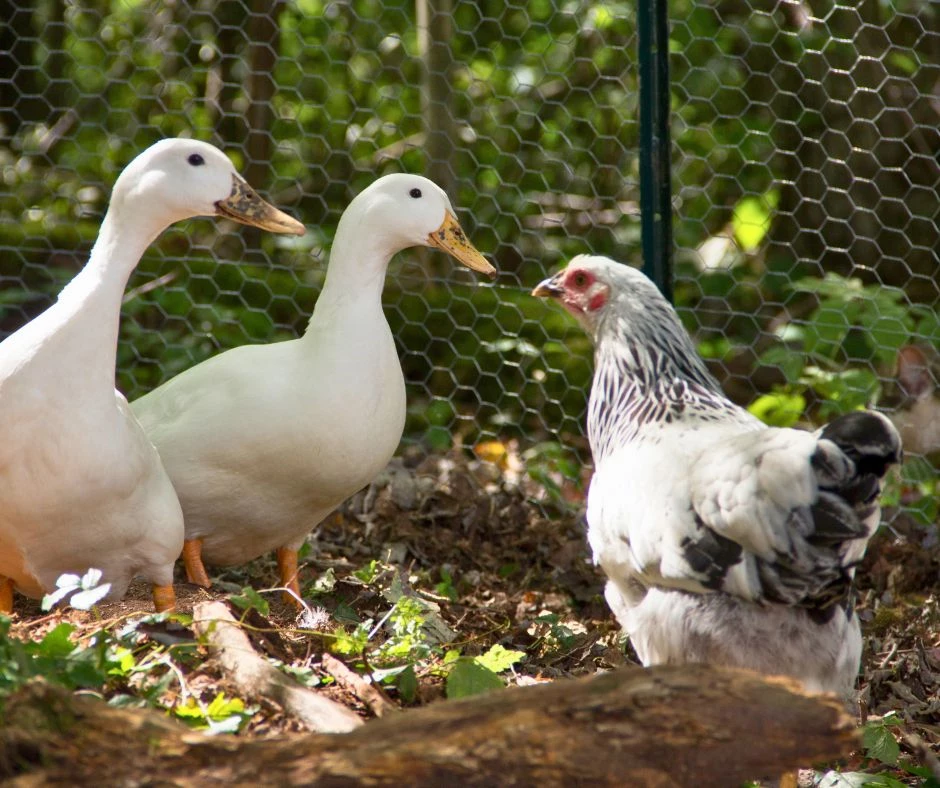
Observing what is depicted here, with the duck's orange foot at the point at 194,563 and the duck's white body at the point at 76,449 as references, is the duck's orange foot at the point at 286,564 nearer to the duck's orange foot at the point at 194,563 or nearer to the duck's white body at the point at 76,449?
the duck's orange foot at the point at 194,563

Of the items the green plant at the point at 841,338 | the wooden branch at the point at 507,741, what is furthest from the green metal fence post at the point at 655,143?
the wooden branch at the point at 507,741

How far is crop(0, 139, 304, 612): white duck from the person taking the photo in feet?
9.91

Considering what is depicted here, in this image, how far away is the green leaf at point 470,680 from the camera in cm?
289

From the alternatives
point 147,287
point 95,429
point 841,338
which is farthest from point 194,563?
point 841,338

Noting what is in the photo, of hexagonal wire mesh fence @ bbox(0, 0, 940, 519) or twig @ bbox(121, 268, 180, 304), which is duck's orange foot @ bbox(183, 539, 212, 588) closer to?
hexagonal wire mesh fence @ bbox(0, 0, 940, 519)

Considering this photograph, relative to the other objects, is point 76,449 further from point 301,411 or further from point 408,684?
point 408,684

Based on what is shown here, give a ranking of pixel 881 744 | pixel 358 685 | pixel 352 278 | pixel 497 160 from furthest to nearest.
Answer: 1. pixel 497 160
2. pixel 352 278
3. pixel 881 744
4. pixel 358 685

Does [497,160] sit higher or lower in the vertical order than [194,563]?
higher

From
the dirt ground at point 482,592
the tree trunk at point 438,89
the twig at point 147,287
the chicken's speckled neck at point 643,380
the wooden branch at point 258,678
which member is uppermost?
the tree trunk at point 438,89

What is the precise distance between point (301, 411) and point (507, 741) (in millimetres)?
1606

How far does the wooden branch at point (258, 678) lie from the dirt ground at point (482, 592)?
0.10 feet

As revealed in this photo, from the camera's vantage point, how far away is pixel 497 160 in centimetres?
684

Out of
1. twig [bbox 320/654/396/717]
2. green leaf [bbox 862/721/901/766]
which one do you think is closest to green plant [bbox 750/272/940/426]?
green leaf [bbox 862/721/901/766]

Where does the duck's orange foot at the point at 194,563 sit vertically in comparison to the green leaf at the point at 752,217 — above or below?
below
